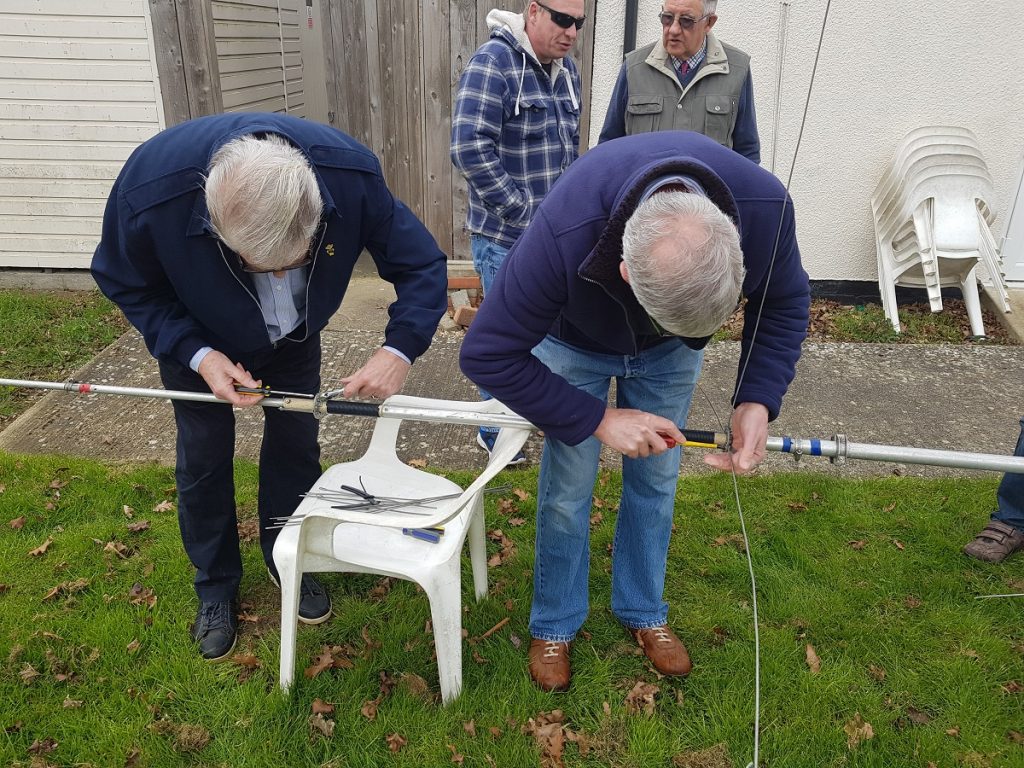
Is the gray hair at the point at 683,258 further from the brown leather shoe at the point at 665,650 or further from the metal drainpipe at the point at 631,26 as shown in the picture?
the metal drainpipe at the point at 631,26

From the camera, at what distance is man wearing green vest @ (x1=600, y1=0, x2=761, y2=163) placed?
161 inches

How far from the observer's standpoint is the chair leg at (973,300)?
5.89m

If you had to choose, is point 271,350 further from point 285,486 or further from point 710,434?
point 710,434

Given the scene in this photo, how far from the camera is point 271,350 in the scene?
2.76 meters

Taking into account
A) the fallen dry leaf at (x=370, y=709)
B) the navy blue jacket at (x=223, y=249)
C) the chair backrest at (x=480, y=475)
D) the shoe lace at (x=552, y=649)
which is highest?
the navy blue jacket at (x=223, y=249)

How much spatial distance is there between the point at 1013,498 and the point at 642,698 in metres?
1.88

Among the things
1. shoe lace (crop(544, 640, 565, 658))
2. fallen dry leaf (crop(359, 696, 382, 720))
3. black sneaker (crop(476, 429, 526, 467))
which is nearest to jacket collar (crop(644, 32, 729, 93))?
black sneaker (crop(476, 429, 526, 467))

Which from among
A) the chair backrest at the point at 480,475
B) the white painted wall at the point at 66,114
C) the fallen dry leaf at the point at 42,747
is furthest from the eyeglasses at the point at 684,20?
the white painted wall at the point at 66,114

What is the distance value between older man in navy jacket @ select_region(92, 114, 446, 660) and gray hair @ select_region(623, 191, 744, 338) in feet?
2.98

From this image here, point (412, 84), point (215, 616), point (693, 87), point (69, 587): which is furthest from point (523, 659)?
point (412, 84)

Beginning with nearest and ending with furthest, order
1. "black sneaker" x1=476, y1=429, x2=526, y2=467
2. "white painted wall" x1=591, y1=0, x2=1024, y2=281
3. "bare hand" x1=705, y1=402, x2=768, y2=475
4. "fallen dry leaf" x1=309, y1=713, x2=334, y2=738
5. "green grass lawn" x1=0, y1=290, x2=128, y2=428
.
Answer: "bare hand" x1=705, y1=402, x2=768, y2=475
"fallen dry leaf" x1=309, y1=713, x2=334, y2=738
"black sneaker" x1=476, y1=429, x2=526, y2=467
"green grass lawn" x1=0, y1=290, x2=128, y2=428
"white painted wall" x1=591, y1=0, x2=1024, y2=281

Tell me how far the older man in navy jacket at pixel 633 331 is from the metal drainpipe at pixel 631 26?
3986 mm

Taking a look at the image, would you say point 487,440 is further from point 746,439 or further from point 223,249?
point 223,249

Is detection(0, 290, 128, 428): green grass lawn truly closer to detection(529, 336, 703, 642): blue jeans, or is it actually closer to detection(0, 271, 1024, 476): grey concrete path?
detection(0, 271, 1024, 476): grey concrete path
